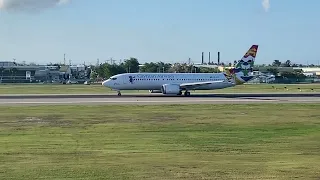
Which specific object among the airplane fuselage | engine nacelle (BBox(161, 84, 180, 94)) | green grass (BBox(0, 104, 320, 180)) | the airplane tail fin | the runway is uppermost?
the airplane tail fin

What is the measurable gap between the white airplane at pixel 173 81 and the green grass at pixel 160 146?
94.3ft

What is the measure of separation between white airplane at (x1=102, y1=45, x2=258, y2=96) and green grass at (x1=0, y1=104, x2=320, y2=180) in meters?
28.8

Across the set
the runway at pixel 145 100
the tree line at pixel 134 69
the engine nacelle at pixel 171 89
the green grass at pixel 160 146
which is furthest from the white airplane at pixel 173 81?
the tree line at pixel 134 69

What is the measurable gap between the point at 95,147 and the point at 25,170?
5.05m

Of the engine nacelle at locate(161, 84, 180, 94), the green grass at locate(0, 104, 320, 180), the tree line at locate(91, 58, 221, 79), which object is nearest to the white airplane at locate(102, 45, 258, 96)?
the engine nacelle at locate(161, 84, 180, 94)

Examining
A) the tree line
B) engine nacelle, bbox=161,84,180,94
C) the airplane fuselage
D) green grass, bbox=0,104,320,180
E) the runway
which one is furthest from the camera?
the tree line

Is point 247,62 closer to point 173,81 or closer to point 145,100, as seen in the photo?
point 173,81

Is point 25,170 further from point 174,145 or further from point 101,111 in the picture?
point 101,111

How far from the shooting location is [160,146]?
70.5 feet

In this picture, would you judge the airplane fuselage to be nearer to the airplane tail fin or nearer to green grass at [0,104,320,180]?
the airplane tail fin

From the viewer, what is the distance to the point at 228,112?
128 ft

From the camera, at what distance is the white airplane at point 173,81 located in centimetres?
6575

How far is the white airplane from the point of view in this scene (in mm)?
65750

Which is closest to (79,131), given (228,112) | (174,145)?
(174,145)
